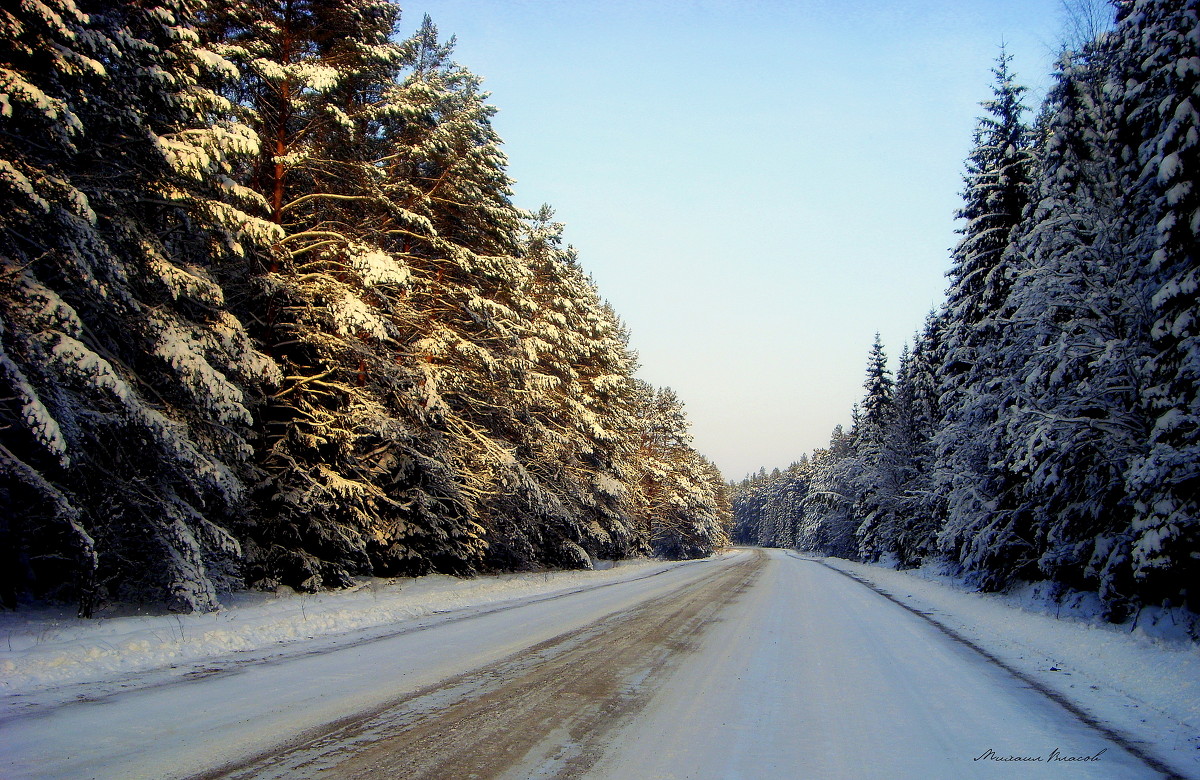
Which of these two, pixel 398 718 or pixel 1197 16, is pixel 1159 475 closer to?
pixel 1197 16

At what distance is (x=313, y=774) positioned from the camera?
3.80 m

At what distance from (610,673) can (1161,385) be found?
998 cm

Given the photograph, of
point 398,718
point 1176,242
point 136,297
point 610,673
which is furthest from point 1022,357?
point 136,297

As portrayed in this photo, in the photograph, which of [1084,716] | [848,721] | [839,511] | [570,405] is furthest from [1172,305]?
[839,511]

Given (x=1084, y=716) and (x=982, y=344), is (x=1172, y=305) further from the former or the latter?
(x=982, y=344)

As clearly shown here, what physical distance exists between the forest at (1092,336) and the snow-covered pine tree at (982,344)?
0.19ft

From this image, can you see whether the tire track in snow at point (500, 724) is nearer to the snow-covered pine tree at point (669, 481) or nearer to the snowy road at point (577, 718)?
the snowy road at point (577, 718)

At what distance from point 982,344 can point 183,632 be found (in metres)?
20.2

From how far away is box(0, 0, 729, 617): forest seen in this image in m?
7.85

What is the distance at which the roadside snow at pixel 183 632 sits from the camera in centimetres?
619

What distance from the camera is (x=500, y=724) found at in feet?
15.8

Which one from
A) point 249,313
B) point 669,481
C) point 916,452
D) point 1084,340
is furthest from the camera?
point 669,481

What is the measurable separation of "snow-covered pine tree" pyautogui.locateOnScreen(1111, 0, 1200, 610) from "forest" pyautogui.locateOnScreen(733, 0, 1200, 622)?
30 mm

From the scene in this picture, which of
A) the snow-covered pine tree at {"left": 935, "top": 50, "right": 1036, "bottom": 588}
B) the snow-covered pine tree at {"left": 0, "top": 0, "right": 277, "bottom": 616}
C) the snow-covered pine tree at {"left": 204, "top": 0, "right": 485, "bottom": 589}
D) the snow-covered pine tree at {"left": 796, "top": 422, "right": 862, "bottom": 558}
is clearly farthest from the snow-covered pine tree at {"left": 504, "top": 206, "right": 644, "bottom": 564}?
the snow-covered pine tree at {"left": 796, "top": 422, "right": 862, "bottom": 558}
